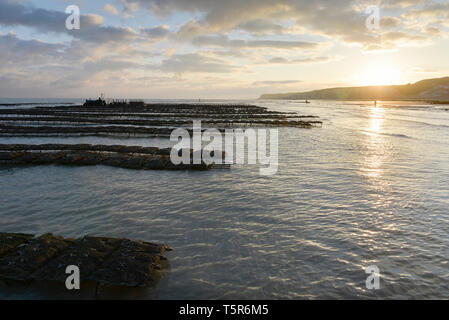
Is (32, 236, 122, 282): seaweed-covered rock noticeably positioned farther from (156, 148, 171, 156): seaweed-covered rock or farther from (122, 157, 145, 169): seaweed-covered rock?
(156, 148, 171, 156): seaweed-covered rock

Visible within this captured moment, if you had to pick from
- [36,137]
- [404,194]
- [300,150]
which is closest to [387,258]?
[404,194]

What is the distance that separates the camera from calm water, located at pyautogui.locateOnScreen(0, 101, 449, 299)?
7816 mm

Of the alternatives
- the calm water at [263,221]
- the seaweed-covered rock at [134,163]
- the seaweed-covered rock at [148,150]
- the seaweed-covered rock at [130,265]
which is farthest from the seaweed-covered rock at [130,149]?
the seaweed-covered rock at [130,265]

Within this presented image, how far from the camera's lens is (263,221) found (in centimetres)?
1160

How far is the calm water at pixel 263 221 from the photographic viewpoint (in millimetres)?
7816

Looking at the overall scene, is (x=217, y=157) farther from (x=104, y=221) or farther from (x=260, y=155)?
(x=104, y=221)

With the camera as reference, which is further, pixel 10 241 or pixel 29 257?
pixel 10 241

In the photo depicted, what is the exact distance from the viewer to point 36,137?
3694cm

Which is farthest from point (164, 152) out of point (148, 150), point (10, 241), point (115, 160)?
point (10, 241)

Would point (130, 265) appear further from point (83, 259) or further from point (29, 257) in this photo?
point (29, 257)

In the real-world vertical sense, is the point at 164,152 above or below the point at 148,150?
below

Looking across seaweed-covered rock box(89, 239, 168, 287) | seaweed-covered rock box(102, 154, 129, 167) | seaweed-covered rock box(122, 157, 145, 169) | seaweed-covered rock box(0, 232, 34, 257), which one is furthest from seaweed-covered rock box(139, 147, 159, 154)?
seaweed-covered rock box(89, 239, 168, 287)

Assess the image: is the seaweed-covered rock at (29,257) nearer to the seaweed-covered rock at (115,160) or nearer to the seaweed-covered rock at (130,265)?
the seaweed-covered rock at (130,265)
